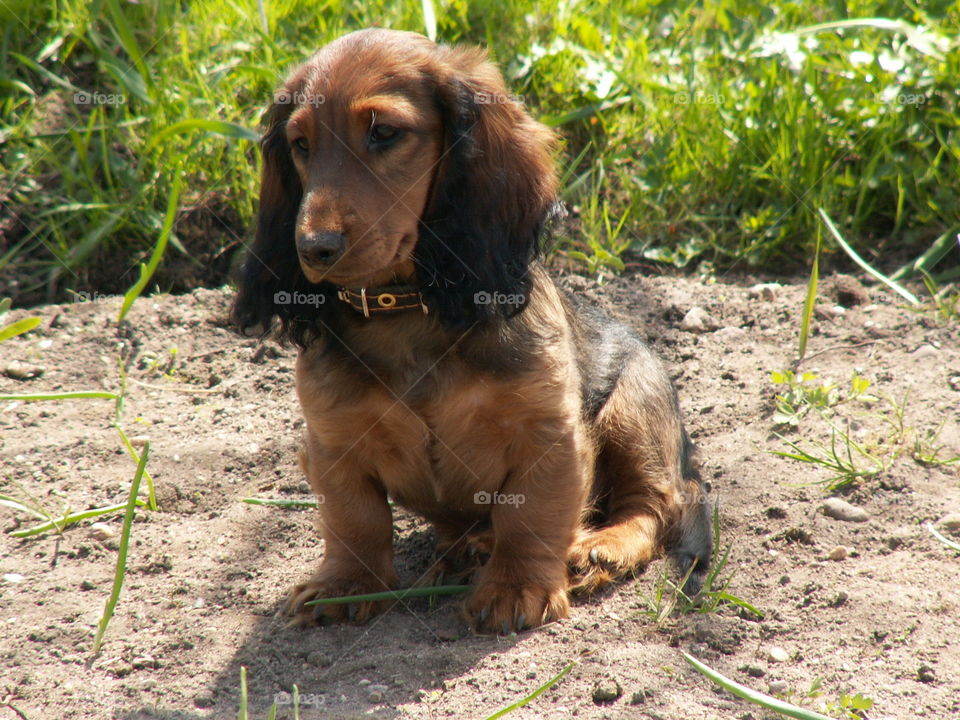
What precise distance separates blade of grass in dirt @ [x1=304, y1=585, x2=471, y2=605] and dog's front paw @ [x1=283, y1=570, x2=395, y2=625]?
0.03m

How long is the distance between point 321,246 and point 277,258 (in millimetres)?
760

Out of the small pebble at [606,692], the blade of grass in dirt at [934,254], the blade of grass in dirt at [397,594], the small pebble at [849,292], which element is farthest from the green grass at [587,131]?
the small pebble at [606,692]

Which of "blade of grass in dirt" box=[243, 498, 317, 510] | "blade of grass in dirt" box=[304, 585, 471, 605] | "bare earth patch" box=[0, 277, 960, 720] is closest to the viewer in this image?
"bare earth patch" box=[0, 277, 960, 720]

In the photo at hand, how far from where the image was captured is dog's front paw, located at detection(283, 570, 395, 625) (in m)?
3.29

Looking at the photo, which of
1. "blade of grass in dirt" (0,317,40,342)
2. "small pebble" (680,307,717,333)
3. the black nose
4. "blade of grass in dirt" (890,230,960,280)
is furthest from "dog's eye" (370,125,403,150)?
"blade of grass in dirt" (890,230,960,280)

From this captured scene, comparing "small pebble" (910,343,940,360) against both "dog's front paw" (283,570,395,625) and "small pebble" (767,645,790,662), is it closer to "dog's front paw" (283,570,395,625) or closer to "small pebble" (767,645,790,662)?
"small pebble" (767,645,790,662)

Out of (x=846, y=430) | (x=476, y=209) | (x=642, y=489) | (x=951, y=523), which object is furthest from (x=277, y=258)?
(x=951, y=523)

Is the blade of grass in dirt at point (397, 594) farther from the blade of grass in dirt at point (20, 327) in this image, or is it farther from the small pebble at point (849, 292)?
the small pebble at point (849, 292)

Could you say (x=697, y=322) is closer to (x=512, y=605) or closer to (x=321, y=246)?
(x=512, y=605)

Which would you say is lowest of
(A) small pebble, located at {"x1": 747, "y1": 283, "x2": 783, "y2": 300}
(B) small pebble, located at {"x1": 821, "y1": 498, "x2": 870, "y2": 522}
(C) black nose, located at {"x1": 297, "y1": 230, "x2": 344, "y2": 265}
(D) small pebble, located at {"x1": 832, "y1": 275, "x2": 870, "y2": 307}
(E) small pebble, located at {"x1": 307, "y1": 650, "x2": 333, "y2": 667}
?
(E) small pebble, located at {"x1": 307, "y1": 650, "x2": 333, "y2": 667}

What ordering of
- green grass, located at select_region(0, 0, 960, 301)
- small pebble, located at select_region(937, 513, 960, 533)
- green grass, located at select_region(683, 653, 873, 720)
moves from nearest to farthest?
green grass, located at select_region(683, 653, 873, 720) < small pebble, located at select_region(937, 513, 960, 533) < green grass, located at select_region(0, 0, 960, 301)

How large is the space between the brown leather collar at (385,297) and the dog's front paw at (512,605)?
89cm

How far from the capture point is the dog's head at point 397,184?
113 inches

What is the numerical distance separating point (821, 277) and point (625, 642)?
282cm
